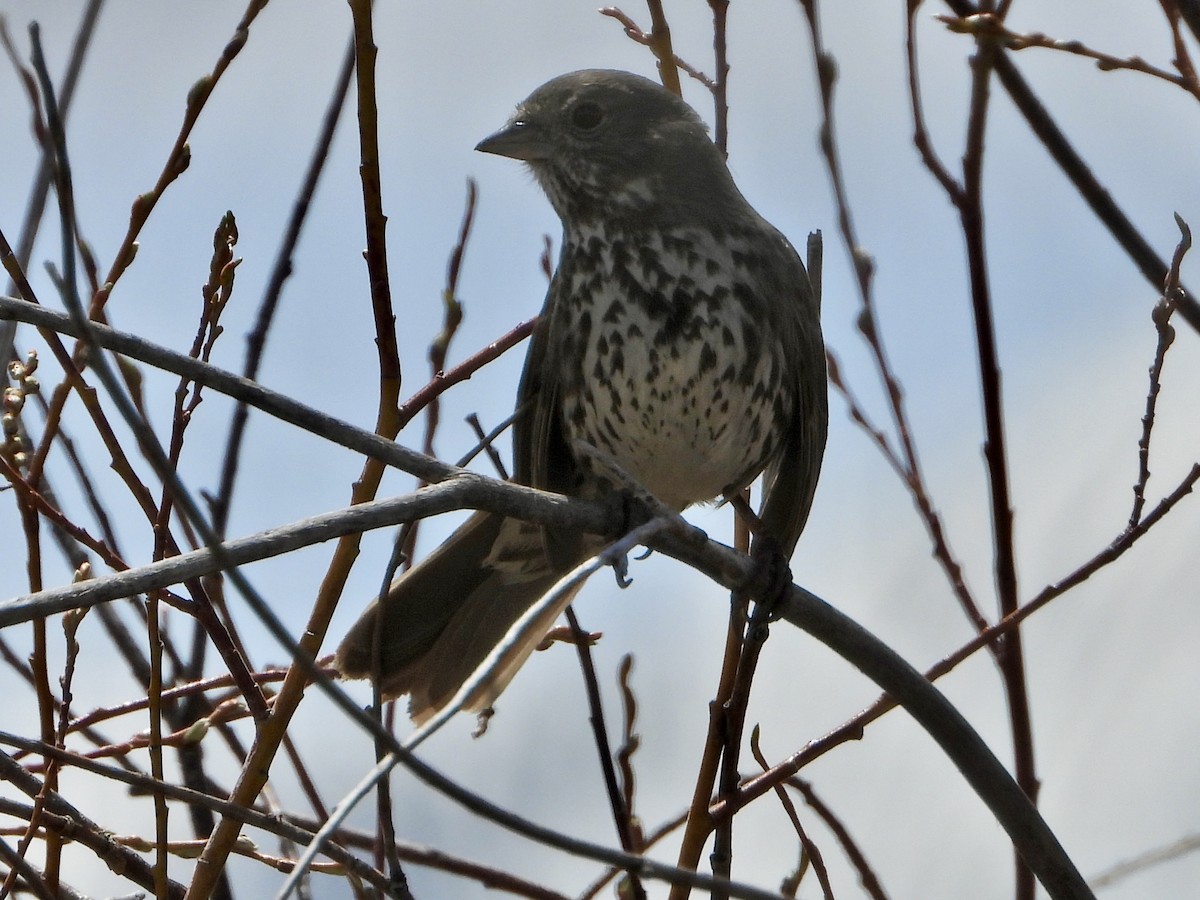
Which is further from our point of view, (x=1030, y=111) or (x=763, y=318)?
(x=763, y=318)

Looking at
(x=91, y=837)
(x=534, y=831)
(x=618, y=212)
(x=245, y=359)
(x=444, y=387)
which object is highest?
(x=618, y=212)

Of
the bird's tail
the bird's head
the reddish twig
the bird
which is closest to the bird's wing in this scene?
the bird

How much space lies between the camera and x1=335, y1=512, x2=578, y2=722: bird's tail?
333 cm

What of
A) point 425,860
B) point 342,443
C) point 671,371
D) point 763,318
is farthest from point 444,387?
point 763,318

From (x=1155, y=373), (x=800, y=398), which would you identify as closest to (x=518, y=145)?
(x=800, y=398)

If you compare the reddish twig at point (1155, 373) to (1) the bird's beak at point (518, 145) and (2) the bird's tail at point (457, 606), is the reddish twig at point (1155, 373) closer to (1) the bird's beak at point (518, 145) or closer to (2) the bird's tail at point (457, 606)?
(2) the bird's tail at point (457, 606)

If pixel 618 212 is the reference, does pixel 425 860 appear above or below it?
below

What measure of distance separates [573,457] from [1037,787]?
5.66 ft

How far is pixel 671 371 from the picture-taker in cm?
347

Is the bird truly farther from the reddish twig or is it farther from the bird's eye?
the reddish twig

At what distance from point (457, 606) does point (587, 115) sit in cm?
144

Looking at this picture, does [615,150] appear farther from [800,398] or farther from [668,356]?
[800,398]

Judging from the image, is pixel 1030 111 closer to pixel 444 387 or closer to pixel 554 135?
pixel 444 387

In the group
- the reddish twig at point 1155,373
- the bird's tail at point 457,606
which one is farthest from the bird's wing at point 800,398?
the reddish twig at point 1155,373
